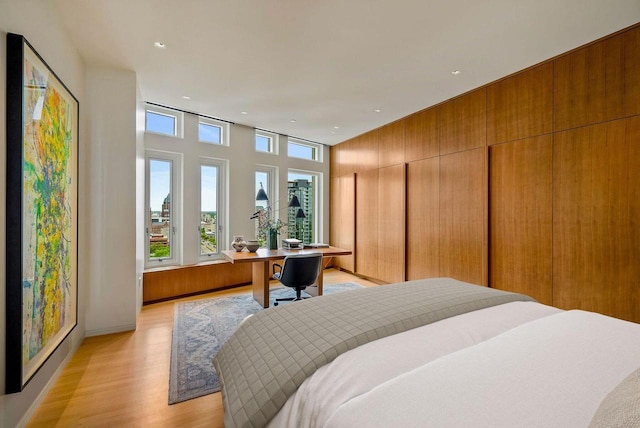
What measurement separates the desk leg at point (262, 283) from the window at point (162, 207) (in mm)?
1497

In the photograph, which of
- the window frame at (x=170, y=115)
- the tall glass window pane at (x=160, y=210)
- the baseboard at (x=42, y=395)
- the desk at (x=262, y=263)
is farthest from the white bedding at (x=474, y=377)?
the window frame at (x=170, y=115)

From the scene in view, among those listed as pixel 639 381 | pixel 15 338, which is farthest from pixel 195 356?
pixel 639 381

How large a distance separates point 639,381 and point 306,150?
6.04m

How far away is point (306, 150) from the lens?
20.8 ft

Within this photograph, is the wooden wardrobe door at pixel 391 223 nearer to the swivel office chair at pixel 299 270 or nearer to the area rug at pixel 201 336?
the area rug at pixel 201 336

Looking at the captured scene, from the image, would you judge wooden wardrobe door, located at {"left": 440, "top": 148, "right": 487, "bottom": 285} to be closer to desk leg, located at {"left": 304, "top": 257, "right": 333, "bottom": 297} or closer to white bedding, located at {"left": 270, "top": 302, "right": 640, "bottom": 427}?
desk leg, located at {"left": 304, "top": 257, "right": 333, "bottom": 297}

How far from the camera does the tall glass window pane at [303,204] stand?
5930 mm

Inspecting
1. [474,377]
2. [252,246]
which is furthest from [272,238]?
[474,377]

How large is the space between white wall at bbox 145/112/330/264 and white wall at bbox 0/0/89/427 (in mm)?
1618

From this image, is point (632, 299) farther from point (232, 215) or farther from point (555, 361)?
point (232, 215)

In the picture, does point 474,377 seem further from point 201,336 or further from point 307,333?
point 201,336

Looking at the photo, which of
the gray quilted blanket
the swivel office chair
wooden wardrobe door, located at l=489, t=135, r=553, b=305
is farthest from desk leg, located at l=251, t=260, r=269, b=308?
wooden wardrobe door, located at l=489, t=135, r=553, b=305

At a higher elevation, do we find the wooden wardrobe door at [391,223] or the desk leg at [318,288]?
the wooden wardrobe door at [391,223]

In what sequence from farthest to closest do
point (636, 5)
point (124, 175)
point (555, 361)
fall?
point (124, 175)
point (636, 5)
point (555, 361)
